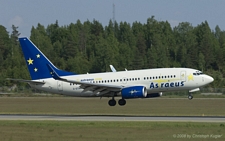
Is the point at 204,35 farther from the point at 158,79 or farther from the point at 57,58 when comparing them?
the point at 158,79

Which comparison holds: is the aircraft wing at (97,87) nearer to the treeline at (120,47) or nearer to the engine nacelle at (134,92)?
the engine nacelle at (134,92)

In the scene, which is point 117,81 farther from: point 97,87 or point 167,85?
point 167,85

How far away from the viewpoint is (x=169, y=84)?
2087 inches

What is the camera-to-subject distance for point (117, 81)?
180 feet

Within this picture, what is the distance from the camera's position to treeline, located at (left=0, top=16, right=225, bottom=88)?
440 ft

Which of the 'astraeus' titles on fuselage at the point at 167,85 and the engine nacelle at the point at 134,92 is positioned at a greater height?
the 'astraeus' titles on fuselage at the point at 167,85

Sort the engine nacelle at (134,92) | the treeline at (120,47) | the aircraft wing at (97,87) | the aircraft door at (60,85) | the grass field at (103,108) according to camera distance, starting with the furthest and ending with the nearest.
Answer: the treeline at (120,47)
the aircraft door at (60,85)
the grass field at (103,108)
the aircraft wing at (97,87)
the engine nacelle at (134,92)

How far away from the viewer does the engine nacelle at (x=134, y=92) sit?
51.8 m

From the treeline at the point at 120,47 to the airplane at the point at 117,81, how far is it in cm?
5041

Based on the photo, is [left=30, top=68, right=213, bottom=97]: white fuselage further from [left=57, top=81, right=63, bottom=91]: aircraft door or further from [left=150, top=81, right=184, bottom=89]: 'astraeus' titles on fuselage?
[left=57, top=81, right=63, bottom=91]: aircraft door
